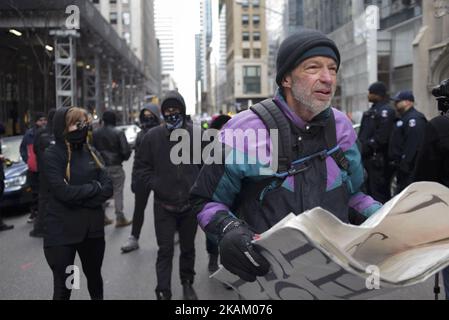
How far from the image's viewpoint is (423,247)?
159cm

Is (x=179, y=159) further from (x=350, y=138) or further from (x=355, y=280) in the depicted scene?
(x=355, y=280)

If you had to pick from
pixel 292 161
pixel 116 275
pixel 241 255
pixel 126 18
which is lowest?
pixel 116 275

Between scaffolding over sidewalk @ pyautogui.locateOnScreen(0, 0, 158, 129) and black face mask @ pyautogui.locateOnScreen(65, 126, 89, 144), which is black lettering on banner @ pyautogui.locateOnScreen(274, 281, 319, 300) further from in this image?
scaffolding over sidewalk @ pyautogui.locateOnScreen(0, 0, 158, 129)

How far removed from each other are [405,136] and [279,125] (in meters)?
5.36

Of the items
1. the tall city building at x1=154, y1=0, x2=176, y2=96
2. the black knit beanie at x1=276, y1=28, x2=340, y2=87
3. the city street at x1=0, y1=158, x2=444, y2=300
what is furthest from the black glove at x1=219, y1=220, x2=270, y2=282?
the tall city building at x1=154, y1=0, x2=176, y2=96

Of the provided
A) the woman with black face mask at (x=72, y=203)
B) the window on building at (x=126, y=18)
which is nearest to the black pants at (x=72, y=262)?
the woman with black face mask at (x=72, y=203)

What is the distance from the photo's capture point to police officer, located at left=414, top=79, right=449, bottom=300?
8.83 feet

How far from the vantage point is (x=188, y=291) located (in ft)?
15.0

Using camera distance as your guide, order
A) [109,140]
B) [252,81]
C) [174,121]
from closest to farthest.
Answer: [174,121] < [109,140] < [252,81]

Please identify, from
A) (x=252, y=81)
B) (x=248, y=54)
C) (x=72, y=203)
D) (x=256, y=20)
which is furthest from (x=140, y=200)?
(x=256, y=20)

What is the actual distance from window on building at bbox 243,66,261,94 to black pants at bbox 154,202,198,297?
290ft

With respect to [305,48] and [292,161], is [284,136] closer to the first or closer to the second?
[292,161]

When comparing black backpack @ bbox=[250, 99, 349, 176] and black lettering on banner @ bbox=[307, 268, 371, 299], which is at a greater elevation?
black backpack @ bbox=[250, 99, 349, 176]

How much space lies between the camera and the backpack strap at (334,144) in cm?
192
